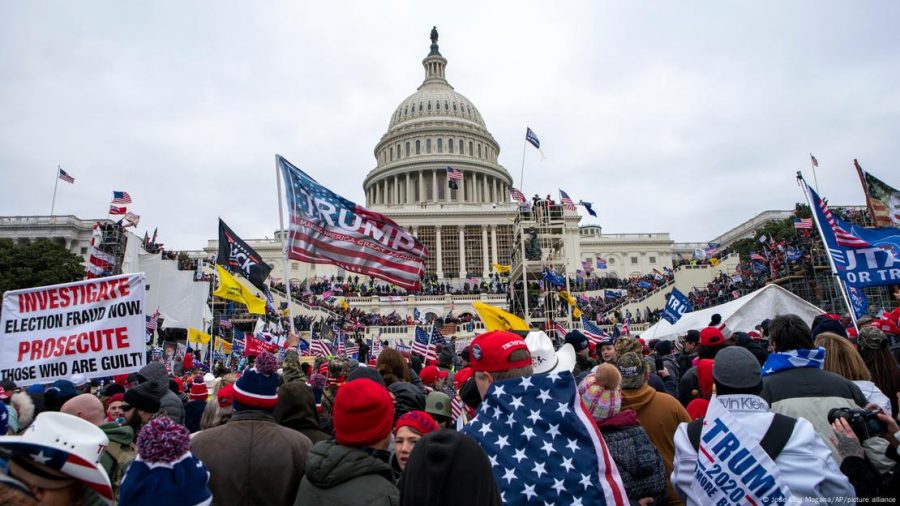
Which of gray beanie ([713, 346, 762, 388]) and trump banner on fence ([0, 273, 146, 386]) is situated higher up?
trump banner on fence ([0, 273, 146, 386])

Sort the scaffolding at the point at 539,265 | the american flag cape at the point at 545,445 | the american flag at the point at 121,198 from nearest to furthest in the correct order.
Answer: the american flag cape at the point at 545,445 → the american flag at the point at 121,198 → the scaffolding at the point at 539,265

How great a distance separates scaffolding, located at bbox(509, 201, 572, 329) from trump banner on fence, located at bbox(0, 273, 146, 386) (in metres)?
27.9

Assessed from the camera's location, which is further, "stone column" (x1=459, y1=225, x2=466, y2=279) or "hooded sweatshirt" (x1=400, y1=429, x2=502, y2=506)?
"stone column" (x1=459, y1=225, x2=466, y2=279)

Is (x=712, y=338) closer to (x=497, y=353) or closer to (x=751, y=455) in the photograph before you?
(x=751, y=455)

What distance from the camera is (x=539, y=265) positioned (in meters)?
36.6

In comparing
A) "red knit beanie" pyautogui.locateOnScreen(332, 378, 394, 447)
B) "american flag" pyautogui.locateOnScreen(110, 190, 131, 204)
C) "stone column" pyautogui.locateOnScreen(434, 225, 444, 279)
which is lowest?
"red knit beanie" pyautogui.locateOnScreen(332, 378, 394, 447)

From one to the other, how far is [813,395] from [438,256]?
6795 centimetres

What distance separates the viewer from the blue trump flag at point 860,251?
977 centimetres

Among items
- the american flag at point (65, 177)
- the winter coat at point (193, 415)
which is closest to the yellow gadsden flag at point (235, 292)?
the winter coat at point (193, 415)

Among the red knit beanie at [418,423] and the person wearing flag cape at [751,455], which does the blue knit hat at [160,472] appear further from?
the person wearing flag cape at [751,455]

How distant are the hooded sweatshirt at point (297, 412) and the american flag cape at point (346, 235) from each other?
7.17m

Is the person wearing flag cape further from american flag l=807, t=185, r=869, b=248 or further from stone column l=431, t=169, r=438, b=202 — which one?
stone column l=431, t=169, r=438, b=202

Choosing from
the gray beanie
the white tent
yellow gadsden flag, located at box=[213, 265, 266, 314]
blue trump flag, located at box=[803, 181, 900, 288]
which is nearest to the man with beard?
the gray beanie

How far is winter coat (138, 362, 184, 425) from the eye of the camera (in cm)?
562
